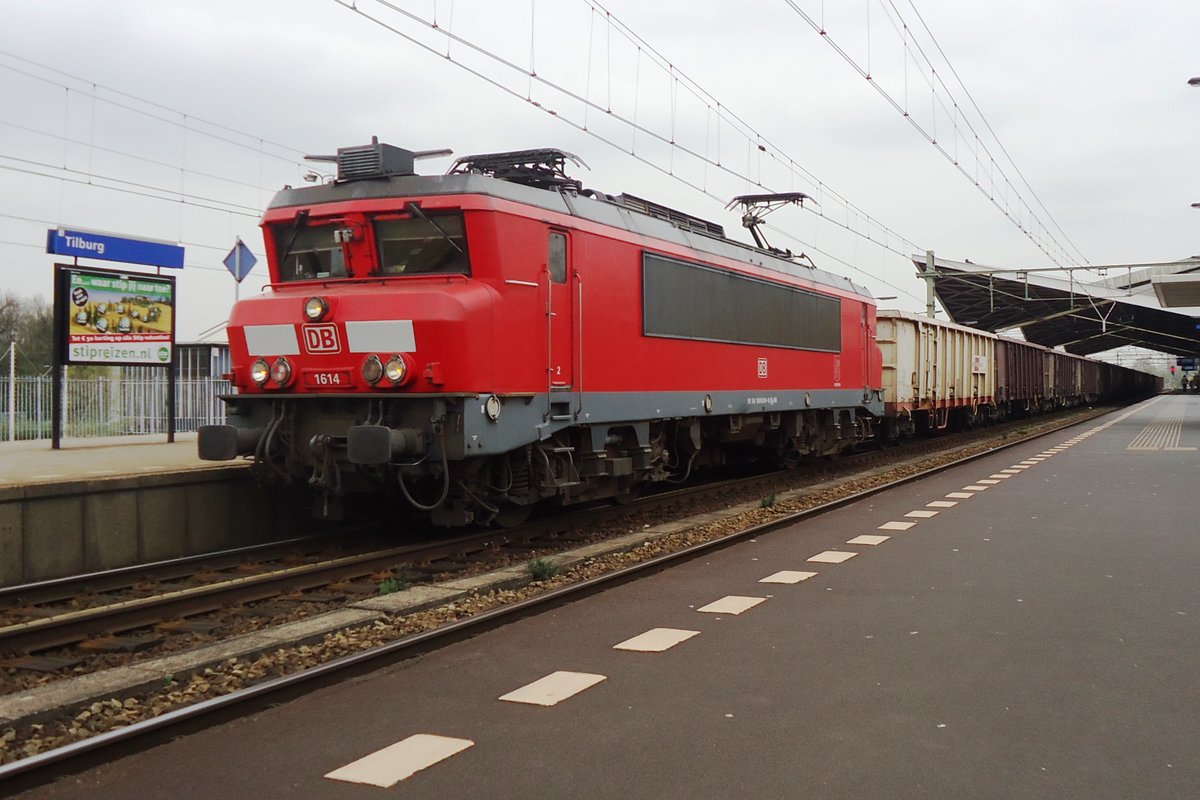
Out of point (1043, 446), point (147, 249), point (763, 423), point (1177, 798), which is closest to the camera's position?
point (1177, 798)

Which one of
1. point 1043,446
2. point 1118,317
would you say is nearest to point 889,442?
point 1043,446

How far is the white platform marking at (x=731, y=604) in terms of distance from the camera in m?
7.02

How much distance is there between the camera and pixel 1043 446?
24766mm

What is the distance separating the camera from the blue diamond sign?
14.7 metres

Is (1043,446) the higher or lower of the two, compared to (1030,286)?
lower

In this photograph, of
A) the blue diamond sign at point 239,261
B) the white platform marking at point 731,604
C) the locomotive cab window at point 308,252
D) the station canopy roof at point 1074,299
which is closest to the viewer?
the white platform marking at point 731,604

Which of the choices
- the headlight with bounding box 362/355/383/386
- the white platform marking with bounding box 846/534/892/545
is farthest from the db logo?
the white platform marking with bounding box 846/534/892/545

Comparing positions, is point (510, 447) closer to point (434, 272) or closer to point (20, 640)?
point (434, 272)

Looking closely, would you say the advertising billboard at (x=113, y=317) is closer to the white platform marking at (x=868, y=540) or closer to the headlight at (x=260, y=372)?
the headlight at (x=260, y=372)

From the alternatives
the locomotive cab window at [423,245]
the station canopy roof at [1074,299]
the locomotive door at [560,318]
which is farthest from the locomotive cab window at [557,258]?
the station canopy roof at [1074,299]

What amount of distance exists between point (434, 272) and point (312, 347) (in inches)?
50.1

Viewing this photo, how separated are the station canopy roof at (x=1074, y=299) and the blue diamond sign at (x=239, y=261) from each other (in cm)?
2912

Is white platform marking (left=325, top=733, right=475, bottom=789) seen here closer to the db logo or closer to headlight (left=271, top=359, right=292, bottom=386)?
the db logo

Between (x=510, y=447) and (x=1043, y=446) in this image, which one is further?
(x=1043, y=446)
